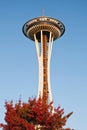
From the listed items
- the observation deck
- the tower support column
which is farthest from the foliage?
the observation deck

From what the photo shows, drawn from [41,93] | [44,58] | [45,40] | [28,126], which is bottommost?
[28,126]

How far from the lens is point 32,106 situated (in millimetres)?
28688

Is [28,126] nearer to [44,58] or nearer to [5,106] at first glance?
[5,106]

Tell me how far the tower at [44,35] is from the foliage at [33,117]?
117ft

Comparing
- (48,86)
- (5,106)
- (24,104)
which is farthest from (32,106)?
(48,86)

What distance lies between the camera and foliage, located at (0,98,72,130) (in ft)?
90.2

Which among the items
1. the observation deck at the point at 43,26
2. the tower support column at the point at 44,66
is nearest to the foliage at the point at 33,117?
the tower support column at the point at 44,66

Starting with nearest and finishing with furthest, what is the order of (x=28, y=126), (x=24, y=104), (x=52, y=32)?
1. (x=28, y=126)
2. (x=24, y=104)
3. (x=52, y=32)

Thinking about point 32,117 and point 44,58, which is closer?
Answer: point 32,117

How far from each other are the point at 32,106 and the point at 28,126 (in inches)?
88.9

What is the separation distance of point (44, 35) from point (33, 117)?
1793 inches

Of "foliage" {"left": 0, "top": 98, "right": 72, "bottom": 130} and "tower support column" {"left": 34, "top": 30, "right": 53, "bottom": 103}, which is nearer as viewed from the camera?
"foliage" {"left": 0, "top": 98, "right": 72, "bottom": 130}

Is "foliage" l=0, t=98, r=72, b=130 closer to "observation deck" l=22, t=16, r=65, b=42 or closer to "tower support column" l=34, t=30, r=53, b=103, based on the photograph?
"tower support column" l=34, t=30, r=53, b=103

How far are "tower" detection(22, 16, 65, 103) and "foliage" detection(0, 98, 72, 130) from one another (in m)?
35.7
